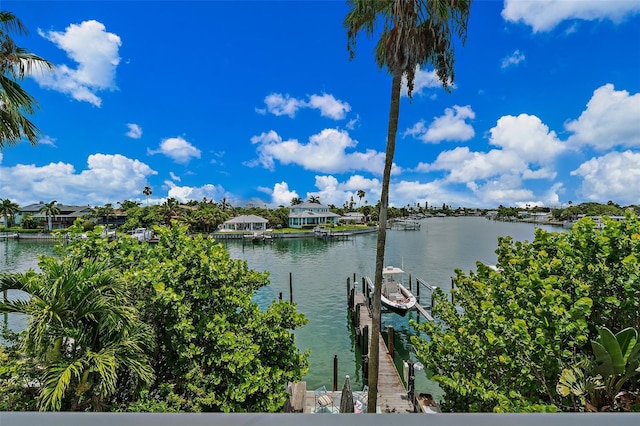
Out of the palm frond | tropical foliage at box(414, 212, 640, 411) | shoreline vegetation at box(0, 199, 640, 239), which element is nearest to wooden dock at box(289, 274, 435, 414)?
tropical foliage at box(414, 212, 640, 411)

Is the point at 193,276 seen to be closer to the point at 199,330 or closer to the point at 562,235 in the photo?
the point at 199,330

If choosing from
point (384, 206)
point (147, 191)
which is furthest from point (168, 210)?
point (384, 206)

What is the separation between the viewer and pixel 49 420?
0.90 meters

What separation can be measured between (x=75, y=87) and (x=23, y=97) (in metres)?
0.63

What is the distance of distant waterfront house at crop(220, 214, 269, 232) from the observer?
47.2 metres

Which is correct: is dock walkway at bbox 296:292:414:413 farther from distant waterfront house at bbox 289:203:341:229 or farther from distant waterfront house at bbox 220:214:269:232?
distant waterfront house at bbox 289:203:341:229

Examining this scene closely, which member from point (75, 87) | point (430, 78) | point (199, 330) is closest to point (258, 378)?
point (199, 330)

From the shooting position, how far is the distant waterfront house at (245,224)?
47.2 m

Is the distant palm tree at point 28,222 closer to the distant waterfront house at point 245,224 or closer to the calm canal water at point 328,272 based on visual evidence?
the calm canal water at point 328,272

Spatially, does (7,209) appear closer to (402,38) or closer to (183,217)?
(183,217)

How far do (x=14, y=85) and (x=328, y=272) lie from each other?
2053cm

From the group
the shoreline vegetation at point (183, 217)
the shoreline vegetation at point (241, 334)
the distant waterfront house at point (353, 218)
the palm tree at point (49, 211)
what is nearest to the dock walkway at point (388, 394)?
the shoreline vegetation at point (241, 334)

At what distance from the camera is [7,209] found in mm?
42594

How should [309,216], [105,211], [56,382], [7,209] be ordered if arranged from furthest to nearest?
[309,216], [105,211], [7,209], [56,382]
